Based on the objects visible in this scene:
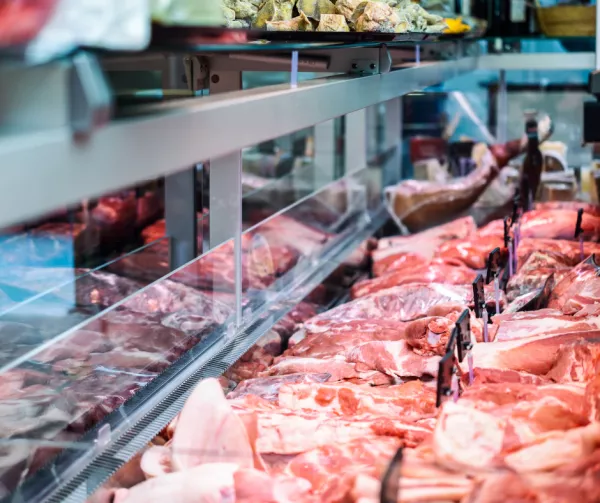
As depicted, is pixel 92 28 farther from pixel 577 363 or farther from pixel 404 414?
pixel 577 363

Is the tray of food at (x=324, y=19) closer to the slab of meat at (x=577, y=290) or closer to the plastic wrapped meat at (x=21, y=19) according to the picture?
the slab of meat at (x=577, y=290)

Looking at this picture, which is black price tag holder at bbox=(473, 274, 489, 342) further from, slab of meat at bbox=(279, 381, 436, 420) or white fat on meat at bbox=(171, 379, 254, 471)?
white fat on meat at bbox=(171, 379, 254, 471)

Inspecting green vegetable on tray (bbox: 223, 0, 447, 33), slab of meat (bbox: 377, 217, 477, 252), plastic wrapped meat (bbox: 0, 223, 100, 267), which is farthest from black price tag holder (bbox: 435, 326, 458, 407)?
slab of meat (bbox: 377, 217, 477, 252)

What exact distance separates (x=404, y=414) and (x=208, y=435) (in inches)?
20.0

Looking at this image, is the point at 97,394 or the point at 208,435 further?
the point at 97,394

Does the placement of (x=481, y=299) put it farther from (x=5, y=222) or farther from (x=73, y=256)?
(x=73, y=256)

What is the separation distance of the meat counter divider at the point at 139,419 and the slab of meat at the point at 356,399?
0.23 metres

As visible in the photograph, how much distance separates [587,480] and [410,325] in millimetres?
1203

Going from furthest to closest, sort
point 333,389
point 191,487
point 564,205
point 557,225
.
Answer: point 564,205 < point 557,225 < point 333,389 < point 191,487

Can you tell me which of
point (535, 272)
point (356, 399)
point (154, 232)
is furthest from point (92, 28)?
point (154, 232)

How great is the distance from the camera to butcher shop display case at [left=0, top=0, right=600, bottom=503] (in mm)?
1252

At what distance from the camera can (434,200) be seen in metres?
4.55

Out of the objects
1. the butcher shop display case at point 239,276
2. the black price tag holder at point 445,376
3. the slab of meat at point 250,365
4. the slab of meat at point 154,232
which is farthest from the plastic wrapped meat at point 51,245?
the black price tag holder at point 445,376

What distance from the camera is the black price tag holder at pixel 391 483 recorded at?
4.03ft
